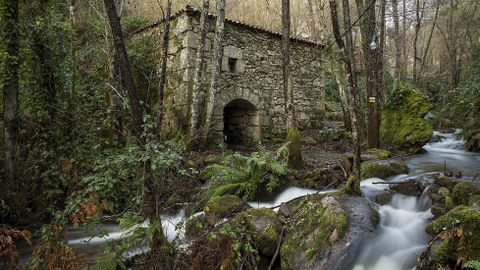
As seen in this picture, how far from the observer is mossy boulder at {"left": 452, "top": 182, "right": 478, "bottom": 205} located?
4.80 meters

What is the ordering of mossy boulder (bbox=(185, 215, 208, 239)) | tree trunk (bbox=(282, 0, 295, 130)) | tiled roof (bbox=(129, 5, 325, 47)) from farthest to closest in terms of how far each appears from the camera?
tiled roof (bbox=(129, 5, 325, 47)) < tree trunk (bbox=(282, 0, 295, 130)) < mossy boulder (bbox=(185, 215, 208, 239))

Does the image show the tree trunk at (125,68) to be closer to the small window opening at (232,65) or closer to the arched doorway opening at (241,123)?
the small window opening at (232,65)

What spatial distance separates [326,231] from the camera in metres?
4.25

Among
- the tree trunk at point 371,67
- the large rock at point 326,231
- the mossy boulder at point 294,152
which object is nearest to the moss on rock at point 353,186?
the large rock at point 326,231

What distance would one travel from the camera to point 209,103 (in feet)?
30.9

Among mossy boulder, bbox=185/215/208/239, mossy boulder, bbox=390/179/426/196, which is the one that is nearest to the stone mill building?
mossy boulder, bbox=390/179/426/196

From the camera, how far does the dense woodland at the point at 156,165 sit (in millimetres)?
3939

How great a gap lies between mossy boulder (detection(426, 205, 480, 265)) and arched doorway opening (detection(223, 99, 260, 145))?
816 cm

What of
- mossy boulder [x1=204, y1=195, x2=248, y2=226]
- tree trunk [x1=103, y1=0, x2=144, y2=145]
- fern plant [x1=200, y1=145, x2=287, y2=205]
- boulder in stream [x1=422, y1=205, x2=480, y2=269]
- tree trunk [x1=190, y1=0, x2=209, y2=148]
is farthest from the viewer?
tree trunk [x1=190, y1=0, x2=209, y2=148]

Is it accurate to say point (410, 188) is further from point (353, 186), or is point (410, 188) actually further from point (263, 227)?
point (263, 227)

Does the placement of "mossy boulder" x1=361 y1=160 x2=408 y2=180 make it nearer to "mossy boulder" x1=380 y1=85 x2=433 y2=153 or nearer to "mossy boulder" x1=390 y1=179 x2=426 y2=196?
"mossy boulder" x1=390 y1=179 x2=426 y2=196

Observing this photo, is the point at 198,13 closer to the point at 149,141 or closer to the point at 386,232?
the point at 149,141

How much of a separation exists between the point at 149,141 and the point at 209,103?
18.6ft

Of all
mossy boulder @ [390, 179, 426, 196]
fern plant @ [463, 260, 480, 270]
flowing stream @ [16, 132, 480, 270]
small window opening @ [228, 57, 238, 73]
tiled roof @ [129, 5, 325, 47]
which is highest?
tiled roof @ [129, 5, 325, 47]
